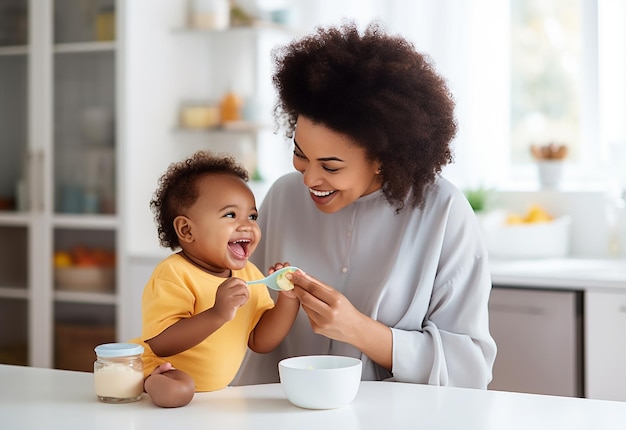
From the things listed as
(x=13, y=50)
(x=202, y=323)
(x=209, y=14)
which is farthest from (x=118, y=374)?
(x=13, y=50)

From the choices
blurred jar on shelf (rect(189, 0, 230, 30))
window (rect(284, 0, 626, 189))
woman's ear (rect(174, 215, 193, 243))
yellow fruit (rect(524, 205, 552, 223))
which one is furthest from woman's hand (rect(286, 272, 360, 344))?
blurred jar on shelf (rect(189, 0, 230, 30))

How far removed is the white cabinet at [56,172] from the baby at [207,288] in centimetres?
203

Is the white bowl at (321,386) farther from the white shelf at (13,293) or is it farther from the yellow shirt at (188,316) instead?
the white shelf at (13,293)

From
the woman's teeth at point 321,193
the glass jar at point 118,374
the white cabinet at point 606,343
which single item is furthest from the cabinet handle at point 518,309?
the glass jar at point 118,374

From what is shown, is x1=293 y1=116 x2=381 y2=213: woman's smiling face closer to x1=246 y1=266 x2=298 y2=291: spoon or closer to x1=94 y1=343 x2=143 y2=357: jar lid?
x1=246 y1=266 x2=298 y2=291: spoon

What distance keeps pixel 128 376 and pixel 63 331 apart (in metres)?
2.58

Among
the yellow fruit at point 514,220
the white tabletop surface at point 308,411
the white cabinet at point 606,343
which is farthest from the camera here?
the yellow fruit at point 514,220

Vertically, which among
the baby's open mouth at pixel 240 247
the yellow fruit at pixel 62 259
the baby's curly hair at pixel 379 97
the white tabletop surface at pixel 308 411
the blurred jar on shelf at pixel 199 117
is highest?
the blurred jar on shelf at pixel 199 117

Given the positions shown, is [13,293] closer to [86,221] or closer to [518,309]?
[86,221]

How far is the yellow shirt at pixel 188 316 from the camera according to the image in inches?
62.2

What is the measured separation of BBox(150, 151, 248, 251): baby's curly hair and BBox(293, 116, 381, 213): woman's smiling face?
0.14 meters

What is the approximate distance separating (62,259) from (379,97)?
2.48 metres

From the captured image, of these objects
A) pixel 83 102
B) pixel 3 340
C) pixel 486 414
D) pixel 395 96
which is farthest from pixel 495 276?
Answer: pixel 3 340

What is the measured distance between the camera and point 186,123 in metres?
3.86
